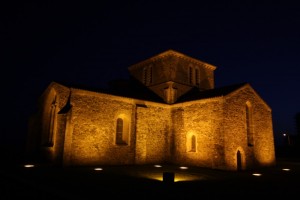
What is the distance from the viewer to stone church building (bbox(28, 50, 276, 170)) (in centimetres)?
1672

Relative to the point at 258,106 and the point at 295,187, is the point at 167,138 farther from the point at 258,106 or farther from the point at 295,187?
the point at 295,187

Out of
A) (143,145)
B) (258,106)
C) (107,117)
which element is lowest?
(143,145)

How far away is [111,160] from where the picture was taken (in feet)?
58.8

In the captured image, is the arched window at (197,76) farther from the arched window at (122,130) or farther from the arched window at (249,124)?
the arched window at (122,130)

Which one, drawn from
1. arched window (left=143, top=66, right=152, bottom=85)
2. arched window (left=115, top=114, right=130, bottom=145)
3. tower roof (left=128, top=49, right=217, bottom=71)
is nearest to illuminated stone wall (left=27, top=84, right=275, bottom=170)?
arched window (left=115, top=114, right=130, bottom=145)

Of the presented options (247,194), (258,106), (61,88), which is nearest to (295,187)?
(247,194)

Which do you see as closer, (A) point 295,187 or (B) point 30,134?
(A) point 295,187

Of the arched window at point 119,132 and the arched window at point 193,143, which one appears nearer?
the arched window at point 119,132

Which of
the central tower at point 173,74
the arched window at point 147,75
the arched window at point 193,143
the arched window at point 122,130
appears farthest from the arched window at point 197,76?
the arched window at point 122,130

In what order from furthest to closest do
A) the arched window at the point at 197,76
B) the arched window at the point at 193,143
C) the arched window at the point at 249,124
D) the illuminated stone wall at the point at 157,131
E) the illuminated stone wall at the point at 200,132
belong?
the arched window at the point at 197,76, the arched window at the point at 193,143, the arched window at the point at 249,124, the illuminated stone wall at the point at 200,132, the illuminated stone wall at the point at 157,131

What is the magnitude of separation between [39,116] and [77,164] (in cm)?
730

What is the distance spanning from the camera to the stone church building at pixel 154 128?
16719mm

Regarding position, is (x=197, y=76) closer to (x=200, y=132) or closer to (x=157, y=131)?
(x=157, y=131)

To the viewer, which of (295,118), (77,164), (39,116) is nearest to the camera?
(77,164)
